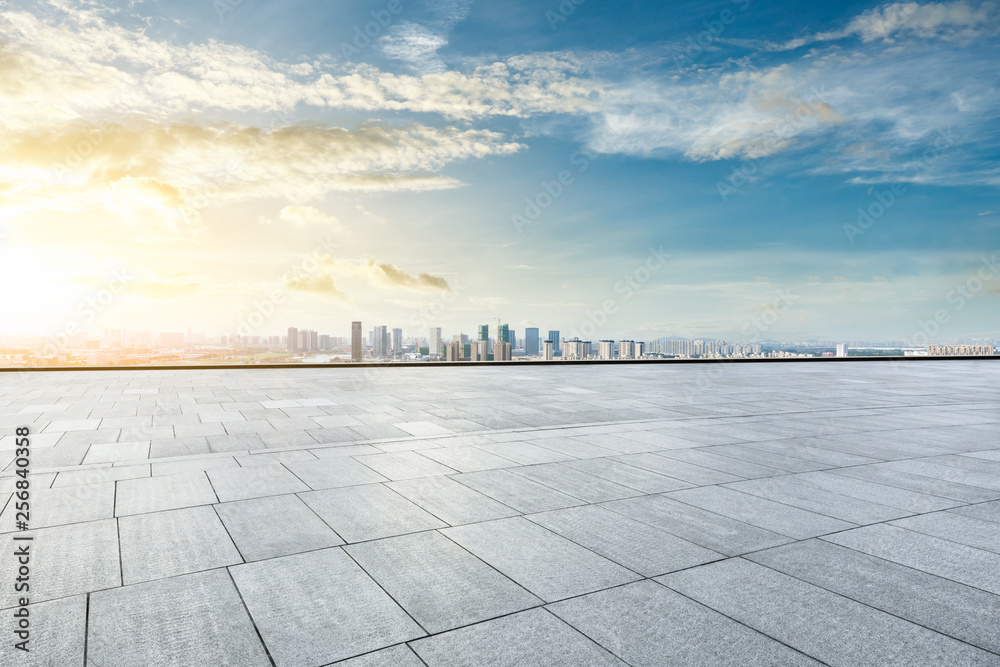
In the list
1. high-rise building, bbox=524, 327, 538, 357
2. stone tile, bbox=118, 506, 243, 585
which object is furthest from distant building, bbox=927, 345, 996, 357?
stone tile, bbox=118, 506, 243, 585

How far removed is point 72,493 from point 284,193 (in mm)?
27575

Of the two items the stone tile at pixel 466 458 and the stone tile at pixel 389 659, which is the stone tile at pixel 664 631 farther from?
the stone tile at pixel 466 458

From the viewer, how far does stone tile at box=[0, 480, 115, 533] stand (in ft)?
15.2

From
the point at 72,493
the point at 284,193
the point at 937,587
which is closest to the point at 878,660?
the point at 937,587

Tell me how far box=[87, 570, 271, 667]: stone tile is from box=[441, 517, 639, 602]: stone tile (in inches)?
61.8

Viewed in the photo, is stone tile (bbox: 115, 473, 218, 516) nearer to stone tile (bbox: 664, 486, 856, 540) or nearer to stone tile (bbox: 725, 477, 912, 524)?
stone tile (bbox: 664, 486, 856, 540)

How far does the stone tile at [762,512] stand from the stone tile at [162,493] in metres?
4.52

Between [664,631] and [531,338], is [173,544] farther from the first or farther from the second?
[531,338]

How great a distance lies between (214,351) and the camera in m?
22.0

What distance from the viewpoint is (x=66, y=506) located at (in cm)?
502

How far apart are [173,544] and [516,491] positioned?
2942mm

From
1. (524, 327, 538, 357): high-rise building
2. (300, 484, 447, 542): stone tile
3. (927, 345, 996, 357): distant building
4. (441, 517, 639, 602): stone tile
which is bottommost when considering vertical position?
(441, 517, 639, 602): stone tile

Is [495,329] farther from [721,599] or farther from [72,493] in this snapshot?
[721,599]

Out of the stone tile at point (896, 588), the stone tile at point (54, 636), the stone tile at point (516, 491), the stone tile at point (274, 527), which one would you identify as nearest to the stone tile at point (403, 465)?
the stone tile at point (516, 491)
